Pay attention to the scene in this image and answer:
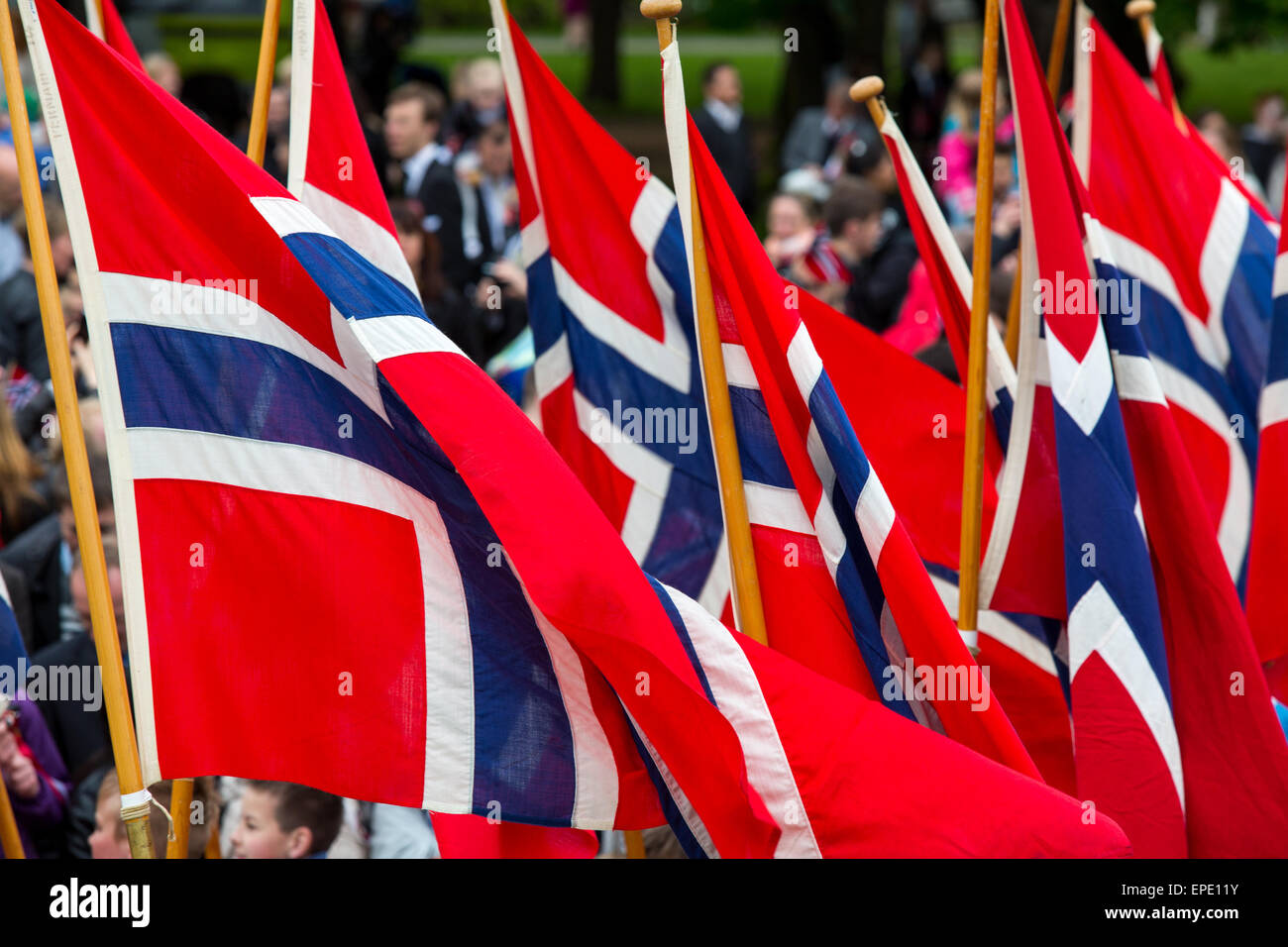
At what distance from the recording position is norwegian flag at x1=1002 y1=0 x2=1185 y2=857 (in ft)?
12.0

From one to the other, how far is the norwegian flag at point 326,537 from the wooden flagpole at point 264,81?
1.35 ft

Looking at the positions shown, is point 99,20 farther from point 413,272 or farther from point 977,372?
point 413,272

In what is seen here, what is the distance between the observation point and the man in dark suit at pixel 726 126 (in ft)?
36.5

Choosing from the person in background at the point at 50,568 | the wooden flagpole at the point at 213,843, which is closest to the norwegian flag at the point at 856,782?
the wooden flagpole at the point at 213,843

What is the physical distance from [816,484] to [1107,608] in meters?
0.75

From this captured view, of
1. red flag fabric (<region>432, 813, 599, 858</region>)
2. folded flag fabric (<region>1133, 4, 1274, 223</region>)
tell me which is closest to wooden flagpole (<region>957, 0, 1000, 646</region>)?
red flag fabric (<region>432, 813, 599, 858</region>)

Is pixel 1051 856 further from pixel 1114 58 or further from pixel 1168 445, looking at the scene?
pixel 1114 58

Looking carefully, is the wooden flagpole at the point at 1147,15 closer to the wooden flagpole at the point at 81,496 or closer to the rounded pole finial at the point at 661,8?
the rounded pole finial at the point at 661,8

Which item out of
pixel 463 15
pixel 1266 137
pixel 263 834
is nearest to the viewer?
pixel 263 834

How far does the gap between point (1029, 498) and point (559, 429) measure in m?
1.31

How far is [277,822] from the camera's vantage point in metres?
4.08

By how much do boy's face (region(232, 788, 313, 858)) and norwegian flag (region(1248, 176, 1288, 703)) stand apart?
2.55 metres

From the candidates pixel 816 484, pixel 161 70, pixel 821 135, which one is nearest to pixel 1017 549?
pixel 816 484

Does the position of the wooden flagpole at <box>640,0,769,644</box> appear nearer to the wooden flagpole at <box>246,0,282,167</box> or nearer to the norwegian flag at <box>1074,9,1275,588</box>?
the wooden flagpole at <box>246,0,282,167</box>
